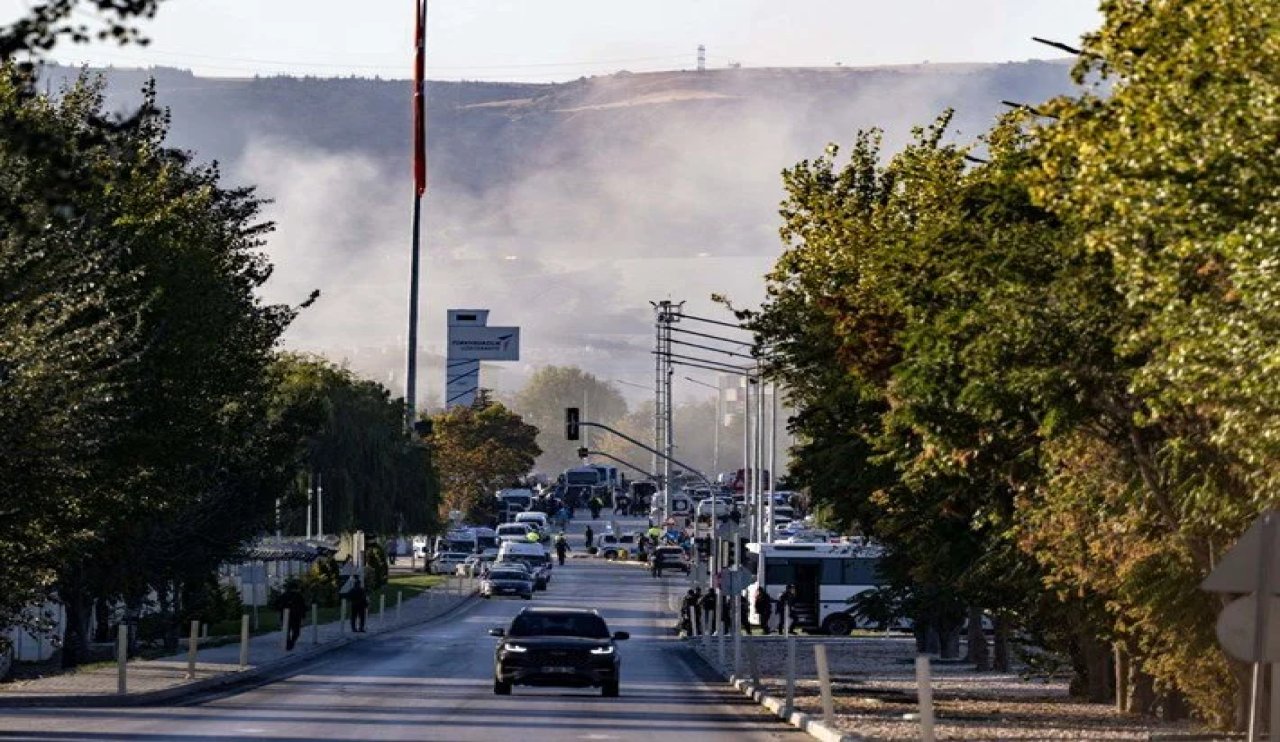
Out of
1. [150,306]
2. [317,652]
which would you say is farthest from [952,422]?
[317,652]

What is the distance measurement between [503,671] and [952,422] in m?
14.0

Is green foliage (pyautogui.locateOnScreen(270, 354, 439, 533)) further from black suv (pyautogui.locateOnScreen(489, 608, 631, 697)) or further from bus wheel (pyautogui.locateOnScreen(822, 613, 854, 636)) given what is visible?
black suv (pyautogui.locateOnScreen(489, 608, 631, 697))

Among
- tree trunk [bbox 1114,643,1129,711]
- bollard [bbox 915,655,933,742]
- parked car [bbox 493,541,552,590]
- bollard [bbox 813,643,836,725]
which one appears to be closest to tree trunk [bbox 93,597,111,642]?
tree trunk [bbox 1114,643,1129,711]

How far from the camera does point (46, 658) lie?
62594 millimetres

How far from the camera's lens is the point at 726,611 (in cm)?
8325

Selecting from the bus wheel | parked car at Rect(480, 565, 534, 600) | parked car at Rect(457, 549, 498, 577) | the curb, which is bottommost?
the curb

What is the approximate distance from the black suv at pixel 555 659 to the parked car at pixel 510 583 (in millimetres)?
60431

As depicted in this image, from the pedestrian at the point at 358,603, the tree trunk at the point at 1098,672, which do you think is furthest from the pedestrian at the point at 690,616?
the tree trunk at the point at 1098,672

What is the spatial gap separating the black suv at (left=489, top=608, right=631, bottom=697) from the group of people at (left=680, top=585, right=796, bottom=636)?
23354 mm

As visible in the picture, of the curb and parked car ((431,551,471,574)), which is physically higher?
parked car ((431,551,471,574))

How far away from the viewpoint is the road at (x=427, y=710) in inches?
1259

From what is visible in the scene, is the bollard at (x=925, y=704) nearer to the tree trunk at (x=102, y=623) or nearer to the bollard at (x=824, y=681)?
the bollard at (x=824, y=681)

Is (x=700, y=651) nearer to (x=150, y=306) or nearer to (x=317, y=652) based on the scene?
→ (x=317, y=652)

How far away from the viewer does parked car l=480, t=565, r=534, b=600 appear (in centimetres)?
10462
